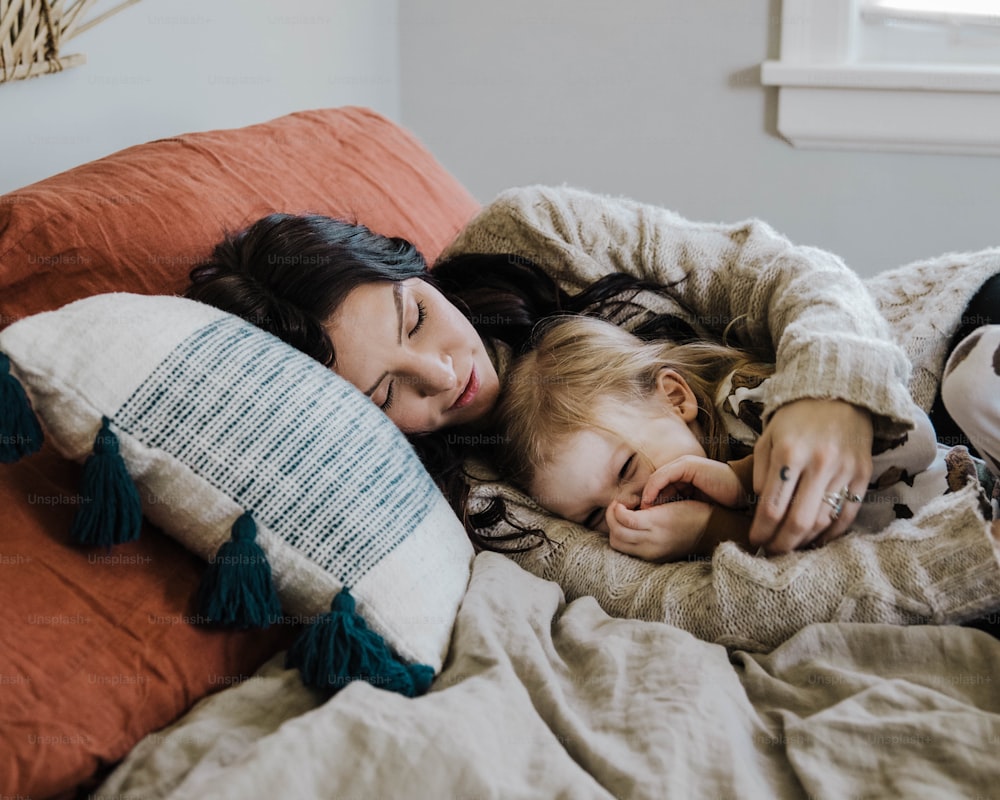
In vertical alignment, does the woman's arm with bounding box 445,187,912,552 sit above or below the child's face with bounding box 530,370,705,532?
above

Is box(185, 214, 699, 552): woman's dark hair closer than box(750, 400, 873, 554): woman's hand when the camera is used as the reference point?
No

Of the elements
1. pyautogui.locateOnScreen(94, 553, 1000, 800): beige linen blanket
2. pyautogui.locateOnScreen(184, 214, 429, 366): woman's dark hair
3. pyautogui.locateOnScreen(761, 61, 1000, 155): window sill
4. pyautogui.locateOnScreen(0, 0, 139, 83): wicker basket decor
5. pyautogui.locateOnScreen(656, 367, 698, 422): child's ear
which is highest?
pyautogui.locateOnScreen(0, 0, 139, 83): wicker basket decor

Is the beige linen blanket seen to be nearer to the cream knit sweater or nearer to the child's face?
the cream knit sweater

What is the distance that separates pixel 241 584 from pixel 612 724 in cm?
32

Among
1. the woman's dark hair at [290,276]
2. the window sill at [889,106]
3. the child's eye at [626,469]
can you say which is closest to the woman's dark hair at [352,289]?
the woman's dark hair at [290,276]

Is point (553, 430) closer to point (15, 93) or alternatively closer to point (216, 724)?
point (216, 724)

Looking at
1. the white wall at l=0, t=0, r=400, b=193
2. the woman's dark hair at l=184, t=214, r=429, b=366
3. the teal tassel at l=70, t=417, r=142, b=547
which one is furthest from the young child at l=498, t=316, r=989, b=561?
the white wall at l=0, t=0, r=400, b=193

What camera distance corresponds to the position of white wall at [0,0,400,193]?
4.37 feet

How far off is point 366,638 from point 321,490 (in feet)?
0.43

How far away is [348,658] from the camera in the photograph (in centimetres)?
77

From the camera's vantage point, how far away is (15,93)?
4.16 ft

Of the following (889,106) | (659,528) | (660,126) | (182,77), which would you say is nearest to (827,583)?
(659,528)

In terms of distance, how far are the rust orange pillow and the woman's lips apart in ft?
1.03

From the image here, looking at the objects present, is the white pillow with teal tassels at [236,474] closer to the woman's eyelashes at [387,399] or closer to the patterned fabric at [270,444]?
the patterned fabric at [270,444]
